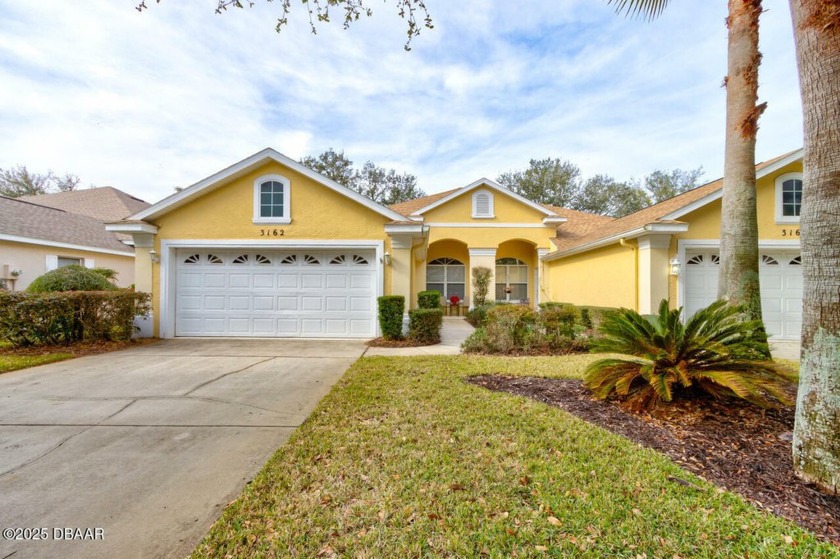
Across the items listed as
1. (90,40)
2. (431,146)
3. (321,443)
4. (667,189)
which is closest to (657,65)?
(321,443)

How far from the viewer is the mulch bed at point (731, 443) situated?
2258mm

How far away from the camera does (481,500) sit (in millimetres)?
2395

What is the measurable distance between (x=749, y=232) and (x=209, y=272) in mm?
11667

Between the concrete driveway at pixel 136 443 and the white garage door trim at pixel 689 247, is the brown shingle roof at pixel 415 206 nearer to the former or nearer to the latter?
the white garage door trim at pixel 689 247

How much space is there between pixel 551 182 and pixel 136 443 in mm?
32811

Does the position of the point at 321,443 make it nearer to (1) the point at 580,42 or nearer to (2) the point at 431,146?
(1) the point at 580,42

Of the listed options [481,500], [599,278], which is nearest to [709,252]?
[599,278]

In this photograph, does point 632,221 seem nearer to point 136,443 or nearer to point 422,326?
point 422,326

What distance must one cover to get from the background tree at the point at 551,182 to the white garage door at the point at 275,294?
82.0 ft

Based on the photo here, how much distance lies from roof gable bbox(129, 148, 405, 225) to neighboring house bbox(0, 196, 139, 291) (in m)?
8.00

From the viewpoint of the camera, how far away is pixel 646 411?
12.7 ft

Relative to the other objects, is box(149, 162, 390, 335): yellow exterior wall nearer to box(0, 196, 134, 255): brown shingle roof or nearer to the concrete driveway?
the concrete driveway

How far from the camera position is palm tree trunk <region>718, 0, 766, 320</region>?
17.1 feet

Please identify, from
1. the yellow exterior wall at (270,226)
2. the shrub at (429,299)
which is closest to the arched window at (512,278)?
the shrub at (429,299)
